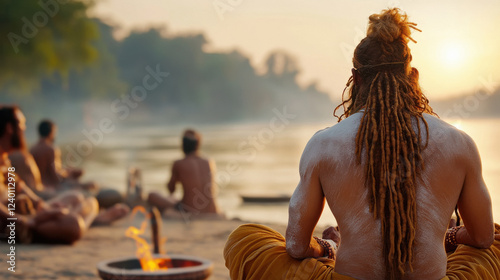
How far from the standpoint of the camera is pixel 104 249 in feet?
22.7

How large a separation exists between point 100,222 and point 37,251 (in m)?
2.12

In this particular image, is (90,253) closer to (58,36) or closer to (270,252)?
(270,252)

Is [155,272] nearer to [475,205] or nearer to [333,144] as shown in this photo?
[333,144]

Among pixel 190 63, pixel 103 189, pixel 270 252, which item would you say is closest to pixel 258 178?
pixel 103 189

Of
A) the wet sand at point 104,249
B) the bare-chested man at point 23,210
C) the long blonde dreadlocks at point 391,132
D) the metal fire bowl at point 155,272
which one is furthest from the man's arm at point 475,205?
the bare-chested man at point 23,210

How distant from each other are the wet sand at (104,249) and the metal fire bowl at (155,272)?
120 cm

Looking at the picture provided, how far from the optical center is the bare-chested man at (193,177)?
8.55 meters

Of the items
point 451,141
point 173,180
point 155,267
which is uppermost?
point 451,141

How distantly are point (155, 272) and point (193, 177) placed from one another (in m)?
4.86

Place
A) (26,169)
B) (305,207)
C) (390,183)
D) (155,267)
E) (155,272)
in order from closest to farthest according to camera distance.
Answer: (390,183), (305,207), (155,272), (155,267), (26,169)

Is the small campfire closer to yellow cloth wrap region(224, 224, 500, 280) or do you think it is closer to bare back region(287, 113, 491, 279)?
yellow cloth wrap region(224, 224, 500, 280)

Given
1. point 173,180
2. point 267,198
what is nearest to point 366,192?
point 173,180

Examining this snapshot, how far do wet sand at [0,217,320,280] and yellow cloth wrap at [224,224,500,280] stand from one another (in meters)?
2.44

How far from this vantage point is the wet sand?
18.1 feet
